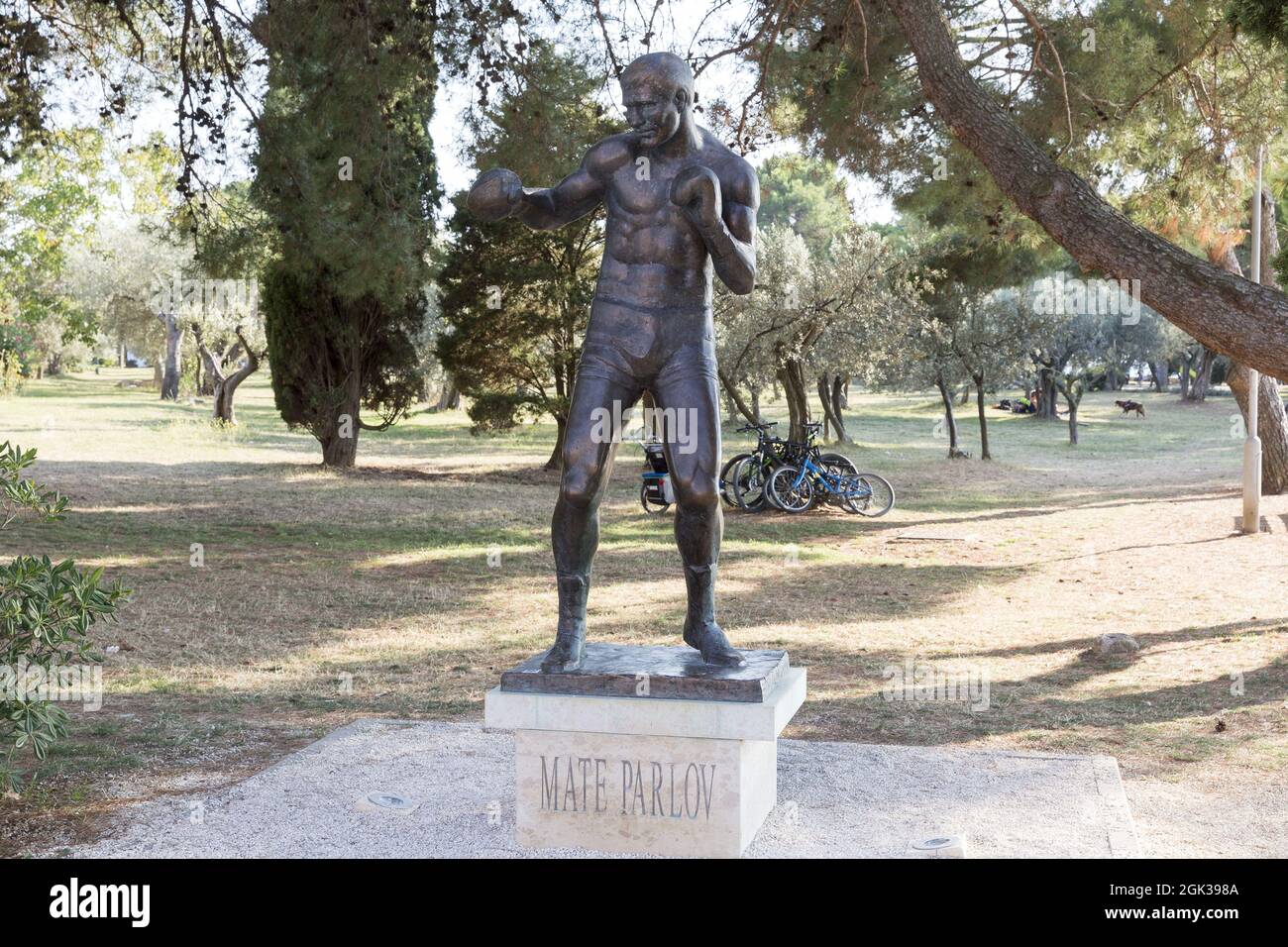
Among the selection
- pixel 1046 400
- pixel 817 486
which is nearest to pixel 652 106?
pixel 817 486


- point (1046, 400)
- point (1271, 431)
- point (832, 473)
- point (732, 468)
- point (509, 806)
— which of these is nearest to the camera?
point (509, 806)

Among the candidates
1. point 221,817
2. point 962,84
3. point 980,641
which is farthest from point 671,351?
point 980,641

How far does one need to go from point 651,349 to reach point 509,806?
195cm

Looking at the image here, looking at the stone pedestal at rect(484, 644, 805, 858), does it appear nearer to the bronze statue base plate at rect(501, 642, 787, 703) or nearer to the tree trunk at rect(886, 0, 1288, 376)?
the bronze statue base plate at rect(501, 642, 787, 703)

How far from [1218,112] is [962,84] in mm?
2714

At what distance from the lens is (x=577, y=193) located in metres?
5.05

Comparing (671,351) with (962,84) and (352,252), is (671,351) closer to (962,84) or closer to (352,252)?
(962,84)

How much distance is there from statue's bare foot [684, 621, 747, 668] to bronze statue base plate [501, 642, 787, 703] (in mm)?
38

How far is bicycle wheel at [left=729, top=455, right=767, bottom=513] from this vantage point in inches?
671

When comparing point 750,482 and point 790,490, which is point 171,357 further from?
point 790,490

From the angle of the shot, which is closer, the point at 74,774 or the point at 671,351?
the point at 671,351

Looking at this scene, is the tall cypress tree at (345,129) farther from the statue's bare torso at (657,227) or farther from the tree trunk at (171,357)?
the tree trunk at (171,357)

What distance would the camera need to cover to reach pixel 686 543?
4.93 m

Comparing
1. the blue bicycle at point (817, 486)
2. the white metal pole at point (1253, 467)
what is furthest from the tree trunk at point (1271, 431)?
the blue bicycle at point (817, 486)
